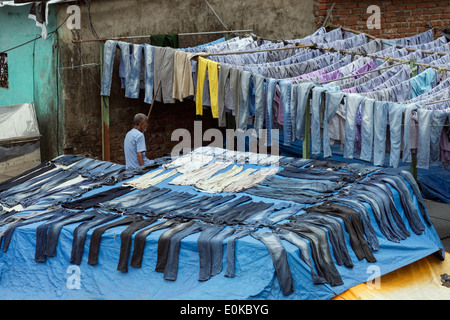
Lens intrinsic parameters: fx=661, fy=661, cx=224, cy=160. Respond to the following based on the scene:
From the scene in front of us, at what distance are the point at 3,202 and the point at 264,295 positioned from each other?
3723 millimetres

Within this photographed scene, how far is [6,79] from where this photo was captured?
11422 millimetres

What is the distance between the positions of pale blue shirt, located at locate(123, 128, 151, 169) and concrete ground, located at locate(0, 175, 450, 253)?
2.55 meters

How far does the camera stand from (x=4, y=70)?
11.4 metres

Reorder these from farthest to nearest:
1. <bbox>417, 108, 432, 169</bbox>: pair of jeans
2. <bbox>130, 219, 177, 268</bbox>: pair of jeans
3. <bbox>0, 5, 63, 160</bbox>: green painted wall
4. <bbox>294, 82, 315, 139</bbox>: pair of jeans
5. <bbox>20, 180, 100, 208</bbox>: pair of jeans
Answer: <bbox>0, 5, 63, 160</bbox>: green painted wall → <bbox>294, 82, 315, 139</bbox>: pair of jeans → <bbox>417, 108, 432, 169</bbox>: pair of jeans → <bbox>20, 180, 100, 208</bbox>: pair of jeans → <bbox>130, 219, 177, 268</bbox>: pair of jeans

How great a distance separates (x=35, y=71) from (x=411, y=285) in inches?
294

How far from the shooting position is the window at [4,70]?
1138 centimetres

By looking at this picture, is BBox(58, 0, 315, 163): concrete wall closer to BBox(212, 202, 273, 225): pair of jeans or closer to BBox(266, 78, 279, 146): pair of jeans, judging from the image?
BBox(266, 78, 279, 146): pair of jeans

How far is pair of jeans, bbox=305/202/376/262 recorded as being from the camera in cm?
640

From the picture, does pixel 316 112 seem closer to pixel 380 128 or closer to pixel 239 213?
pixel 380 128

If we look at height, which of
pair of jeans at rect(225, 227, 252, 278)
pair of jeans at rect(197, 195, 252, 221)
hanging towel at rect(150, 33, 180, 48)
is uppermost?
hanging towel at rect(150, 33, 180, 48)

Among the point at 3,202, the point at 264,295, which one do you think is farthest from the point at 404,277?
the point at 3,202

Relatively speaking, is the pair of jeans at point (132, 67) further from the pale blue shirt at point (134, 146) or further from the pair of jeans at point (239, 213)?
the pair of jeans at point (239, 213)

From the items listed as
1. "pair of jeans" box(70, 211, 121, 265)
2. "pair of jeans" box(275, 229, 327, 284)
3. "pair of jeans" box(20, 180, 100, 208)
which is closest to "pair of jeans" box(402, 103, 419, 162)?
"pair of jeans" box(275, 229, 327, 284)

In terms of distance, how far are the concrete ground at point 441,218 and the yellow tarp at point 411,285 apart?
1.59m
